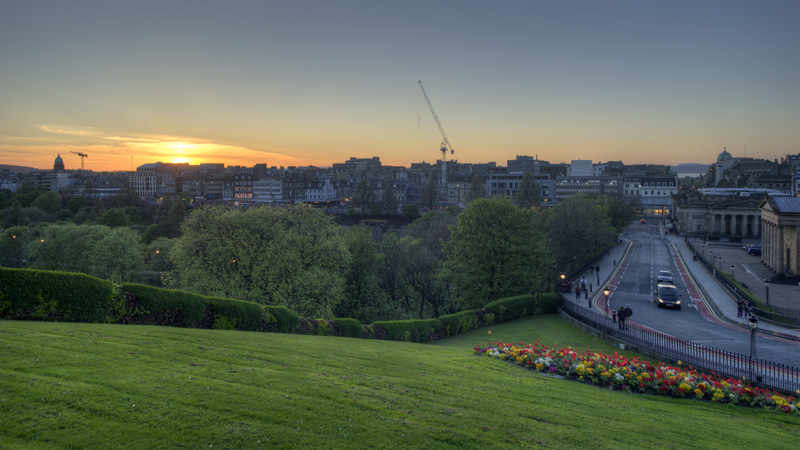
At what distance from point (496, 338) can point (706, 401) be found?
13.0 m

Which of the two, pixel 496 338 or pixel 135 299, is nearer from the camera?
pixel 135 299

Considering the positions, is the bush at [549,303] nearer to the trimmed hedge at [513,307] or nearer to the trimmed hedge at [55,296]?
the trimmed hedge at [513,307]

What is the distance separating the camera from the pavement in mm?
27969

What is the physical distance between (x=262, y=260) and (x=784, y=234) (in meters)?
51.2

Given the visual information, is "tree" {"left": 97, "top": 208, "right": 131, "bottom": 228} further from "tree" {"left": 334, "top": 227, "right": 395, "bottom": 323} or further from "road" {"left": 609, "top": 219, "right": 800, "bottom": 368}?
"road" {"left": 609, "top": 219, "right": 800, "bottom": 368}

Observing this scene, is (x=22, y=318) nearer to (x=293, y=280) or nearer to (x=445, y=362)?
(x=445, y=362)

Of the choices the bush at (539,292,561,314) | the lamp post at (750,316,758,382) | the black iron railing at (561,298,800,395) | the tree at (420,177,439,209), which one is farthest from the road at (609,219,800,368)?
the tree at (420,177,439,209)

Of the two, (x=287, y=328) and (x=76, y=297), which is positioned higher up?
(x=76, y=297)

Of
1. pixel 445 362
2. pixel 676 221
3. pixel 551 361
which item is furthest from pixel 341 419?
pixel 676 221

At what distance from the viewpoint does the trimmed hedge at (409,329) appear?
1018 inches

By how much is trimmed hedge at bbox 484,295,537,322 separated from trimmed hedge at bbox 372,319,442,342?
6131 mm

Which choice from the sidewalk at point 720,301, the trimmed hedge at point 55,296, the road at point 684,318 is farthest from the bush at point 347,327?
the sidewalk at point 720,301

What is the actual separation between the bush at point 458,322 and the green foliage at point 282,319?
425 inches

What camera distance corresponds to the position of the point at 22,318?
14398mm
